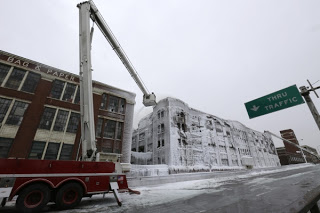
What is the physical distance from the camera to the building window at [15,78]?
17.4 m

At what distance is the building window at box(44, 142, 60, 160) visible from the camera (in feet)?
55.3

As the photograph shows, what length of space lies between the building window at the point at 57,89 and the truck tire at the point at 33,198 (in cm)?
1625

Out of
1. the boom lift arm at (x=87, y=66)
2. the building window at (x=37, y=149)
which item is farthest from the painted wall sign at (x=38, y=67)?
the boom lift arm at (x=87, y=66)

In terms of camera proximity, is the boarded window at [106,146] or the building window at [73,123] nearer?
the building window at [73,123]

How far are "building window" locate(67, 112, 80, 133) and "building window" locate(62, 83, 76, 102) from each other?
Answer: 2118 mm

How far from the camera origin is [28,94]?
1795 cm

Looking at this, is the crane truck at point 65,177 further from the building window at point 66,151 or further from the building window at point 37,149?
the building window at point 66,151

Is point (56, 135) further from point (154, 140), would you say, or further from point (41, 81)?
point (154, 140)

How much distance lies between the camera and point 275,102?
9.05 metres

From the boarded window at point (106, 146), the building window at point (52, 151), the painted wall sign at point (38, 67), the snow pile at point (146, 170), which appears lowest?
the snow pile at point (146, 170)

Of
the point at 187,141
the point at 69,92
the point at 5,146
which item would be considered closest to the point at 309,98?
the point at 69,92

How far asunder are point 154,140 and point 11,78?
2638cm

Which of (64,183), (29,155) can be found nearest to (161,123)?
(29,155)

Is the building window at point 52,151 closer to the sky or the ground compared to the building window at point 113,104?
closer to the ground
